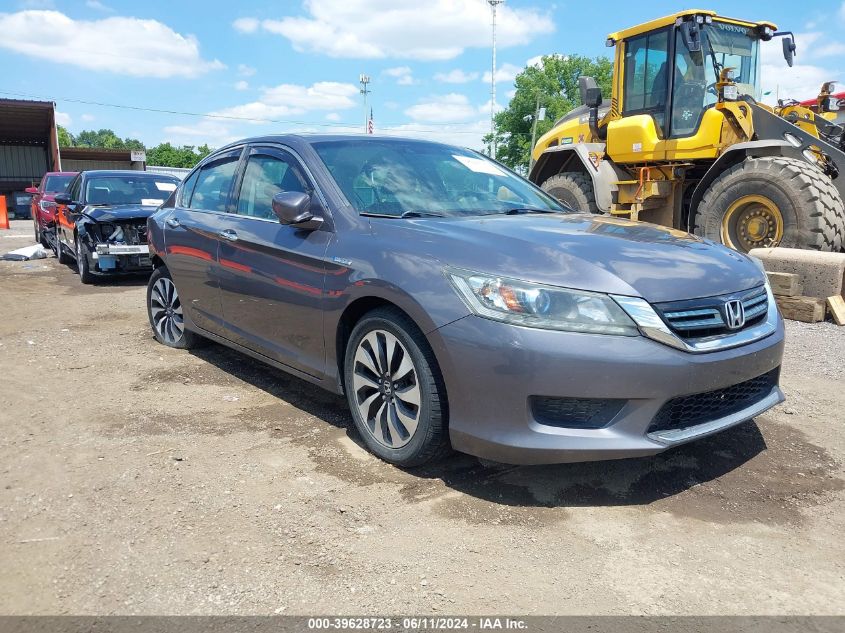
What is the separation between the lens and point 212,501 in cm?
303

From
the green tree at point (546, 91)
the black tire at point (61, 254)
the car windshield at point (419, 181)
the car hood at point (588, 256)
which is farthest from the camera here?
the green tree at point (546, 91)

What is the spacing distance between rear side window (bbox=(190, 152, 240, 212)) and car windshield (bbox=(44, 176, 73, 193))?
11351mm

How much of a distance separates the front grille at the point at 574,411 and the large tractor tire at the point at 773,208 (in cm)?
536

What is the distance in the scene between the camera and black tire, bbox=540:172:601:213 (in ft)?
30.9

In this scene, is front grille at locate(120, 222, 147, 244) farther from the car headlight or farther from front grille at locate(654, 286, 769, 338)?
front grille at locate(654, 286, 769, 338)

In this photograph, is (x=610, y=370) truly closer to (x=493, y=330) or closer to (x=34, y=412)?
(x=493, y=330)

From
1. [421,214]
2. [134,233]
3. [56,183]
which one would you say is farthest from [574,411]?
[56,183]

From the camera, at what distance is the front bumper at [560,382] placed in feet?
8.82

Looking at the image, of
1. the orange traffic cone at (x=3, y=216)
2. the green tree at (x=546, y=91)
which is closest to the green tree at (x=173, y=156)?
the green tree at (x=546, y=91)

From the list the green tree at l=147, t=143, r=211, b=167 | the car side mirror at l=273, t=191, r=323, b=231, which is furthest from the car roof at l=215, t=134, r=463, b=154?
the green tree at l=147, t=143, r=211, b=167

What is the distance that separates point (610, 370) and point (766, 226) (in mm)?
5725

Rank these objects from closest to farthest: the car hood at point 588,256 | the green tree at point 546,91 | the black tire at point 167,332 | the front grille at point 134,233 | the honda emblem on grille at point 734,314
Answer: the car hood at point 588,256 < the honda emblem on grille at point 734,314 < the black tire at point 167,332 < the front grille at point 134,233 < the green tree at point 546,91

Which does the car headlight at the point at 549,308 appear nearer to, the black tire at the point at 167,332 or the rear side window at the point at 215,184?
the rear side window at the point at 215,184

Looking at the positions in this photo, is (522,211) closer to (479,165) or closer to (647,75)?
(479,165)
